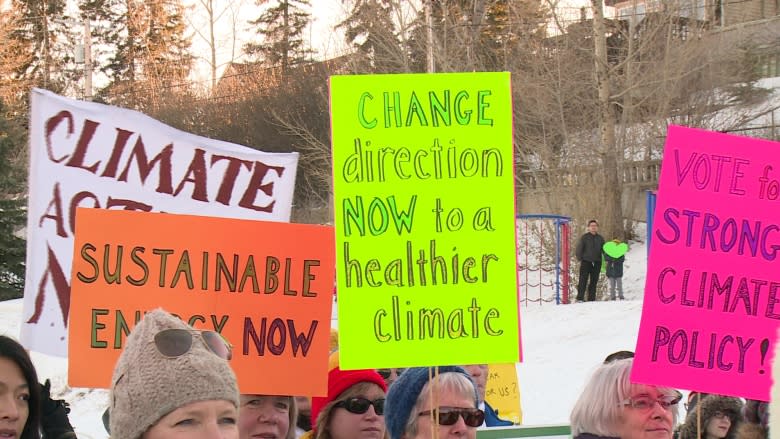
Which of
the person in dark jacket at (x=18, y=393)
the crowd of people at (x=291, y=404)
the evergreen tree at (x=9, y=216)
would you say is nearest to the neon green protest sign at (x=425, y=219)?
the crowd of people at (x=291, y=404)

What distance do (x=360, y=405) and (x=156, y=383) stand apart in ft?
5.18

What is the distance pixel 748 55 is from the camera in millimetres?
29406

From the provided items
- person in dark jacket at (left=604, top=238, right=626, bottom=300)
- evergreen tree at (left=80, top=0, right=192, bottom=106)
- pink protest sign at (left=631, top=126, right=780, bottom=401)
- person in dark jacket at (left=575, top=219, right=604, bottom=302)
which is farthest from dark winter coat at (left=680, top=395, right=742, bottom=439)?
evergreen tree at (left=80, top=0, right=192, bottom=106)

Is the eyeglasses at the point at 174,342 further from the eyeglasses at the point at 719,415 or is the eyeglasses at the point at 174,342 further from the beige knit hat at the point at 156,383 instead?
the eyeglasses at the point at 719,415

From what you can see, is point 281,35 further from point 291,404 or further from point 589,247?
point 291,404

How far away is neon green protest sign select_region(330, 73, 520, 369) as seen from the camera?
3.55 meters

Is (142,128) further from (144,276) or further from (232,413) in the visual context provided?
(232,413)

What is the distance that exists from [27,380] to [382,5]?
2431 centimetres

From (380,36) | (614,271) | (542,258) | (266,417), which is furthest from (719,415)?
(380,36)

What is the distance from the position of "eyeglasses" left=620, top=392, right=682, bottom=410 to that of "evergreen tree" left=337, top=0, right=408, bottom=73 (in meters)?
21.8

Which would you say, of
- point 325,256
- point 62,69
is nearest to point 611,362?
point 325,256

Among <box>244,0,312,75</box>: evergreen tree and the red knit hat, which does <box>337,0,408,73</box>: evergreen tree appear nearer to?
<box>244,0,312,75</box>: evergreen tree

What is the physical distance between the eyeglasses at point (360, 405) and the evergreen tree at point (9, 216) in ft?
54.3

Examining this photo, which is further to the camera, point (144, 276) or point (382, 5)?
point (382, 5)
